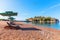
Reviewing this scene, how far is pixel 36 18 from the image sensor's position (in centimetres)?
12731

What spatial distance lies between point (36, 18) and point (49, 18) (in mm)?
13138

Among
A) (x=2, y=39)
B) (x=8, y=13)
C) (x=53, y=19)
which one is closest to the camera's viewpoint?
(x=2, y=39)

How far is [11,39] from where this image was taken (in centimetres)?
921

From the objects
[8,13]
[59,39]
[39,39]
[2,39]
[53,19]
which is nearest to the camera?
[2,39]

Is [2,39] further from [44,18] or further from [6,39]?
[44,18]

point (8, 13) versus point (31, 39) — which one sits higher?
point (8, 13)

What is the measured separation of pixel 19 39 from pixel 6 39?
3.03 ft

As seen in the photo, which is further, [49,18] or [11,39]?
[49,18]

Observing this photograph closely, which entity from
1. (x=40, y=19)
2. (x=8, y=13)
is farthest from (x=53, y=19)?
(x=8, y=13)

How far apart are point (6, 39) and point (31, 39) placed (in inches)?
71.9

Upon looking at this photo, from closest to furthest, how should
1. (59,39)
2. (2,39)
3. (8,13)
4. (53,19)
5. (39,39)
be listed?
(2,39), (39,39), (59,39), (8,13), (53,19)

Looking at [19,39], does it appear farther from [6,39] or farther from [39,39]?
[39,39]

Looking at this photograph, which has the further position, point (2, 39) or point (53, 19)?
point (53, 19)

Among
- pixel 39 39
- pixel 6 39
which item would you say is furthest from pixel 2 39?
pixel 39 39
